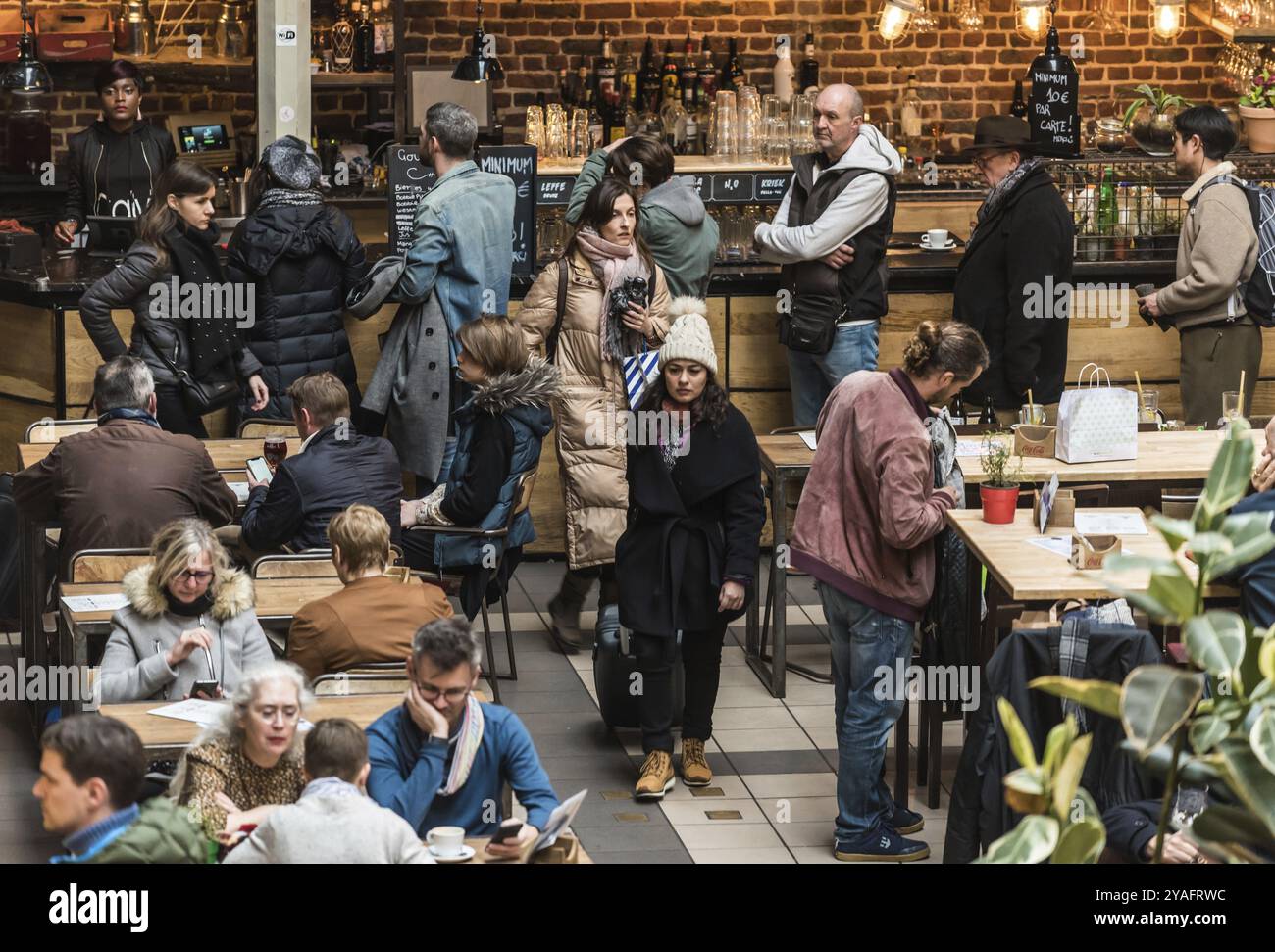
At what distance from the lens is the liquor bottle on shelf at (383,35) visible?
391 inches

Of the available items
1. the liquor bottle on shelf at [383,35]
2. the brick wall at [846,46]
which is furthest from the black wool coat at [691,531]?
the brick wall at [846,46]

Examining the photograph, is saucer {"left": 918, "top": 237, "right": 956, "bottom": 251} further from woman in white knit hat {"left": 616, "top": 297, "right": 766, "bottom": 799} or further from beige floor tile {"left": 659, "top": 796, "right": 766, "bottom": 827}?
beige floor tile {"left": 659, "top": 796, "right": 766, "bottom": 827}

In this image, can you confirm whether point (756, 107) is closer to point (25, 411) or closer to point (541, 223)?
point (541, 223)

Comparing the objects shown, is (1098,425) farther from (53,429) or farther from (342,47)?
(342,47)

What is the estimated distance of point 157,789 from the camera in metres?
4.28

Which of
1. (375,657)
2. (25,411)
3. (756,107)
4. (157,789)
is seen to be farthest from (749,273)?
(157,789)

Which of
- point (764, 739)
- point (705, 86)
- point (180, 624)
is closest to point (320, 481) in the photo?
point (180, 624)

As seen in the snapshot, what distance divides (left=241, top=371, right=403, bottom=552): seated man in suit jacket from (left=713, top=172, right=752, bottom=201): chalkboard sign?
3.80 m

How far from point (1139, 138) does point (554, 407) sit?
4.00 metres

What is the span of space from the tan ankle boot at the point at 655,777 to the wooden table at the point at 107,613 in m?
1.10

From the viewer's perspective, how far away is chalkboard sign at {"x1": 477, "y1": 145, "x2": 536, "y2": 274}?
25.3 ft

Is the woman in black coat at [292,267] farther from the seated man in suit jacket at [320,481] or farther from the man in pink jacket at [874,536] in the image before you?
the man in pink jacket at [874,536]

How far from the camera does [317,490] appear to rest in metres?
5.76

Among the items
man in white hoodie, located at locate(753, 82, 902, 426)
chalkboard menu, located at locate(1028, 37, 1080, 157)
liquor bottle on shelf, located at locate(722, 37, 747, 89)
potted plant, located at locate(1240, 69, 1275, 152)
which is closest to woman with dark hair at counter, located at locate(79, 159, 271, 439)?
man in white hoodie, located at locate(753, 82, 902, 426)
